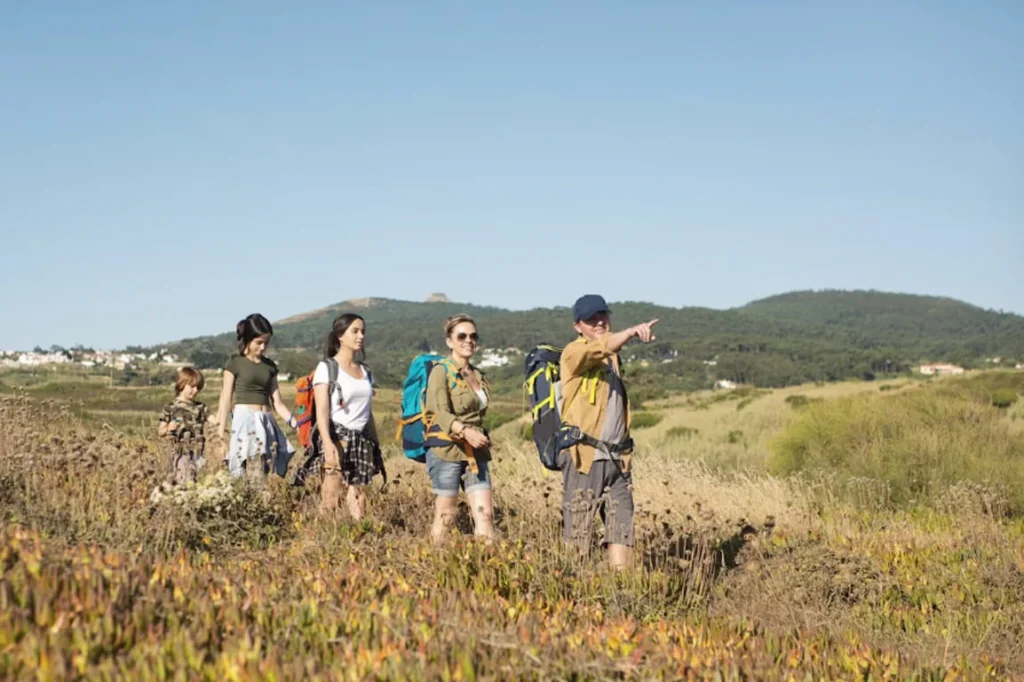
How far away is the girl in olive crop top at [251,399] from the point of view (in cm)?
839

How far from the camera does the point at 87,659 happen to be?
128 inches

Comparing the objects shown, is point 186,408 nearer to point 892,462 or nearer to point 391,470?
point 391,470

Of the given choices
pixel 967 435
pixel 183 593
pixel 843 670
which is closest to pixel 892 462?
pixel 967 435

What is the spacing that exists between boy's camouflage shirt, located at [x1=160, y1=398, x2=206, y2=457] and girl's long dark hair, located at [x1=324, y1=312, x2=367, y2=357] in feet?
4.33

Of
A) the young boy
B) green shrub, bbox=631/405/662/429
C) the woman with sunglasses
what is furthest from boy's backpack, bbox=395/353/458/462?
green shrub, bbox=631/405/662/429

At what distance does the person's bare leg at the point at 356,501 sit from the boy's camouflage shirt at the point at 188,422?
4.44ft

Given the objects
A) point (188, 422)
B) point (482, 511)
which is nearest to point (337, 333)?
point (188, 422)

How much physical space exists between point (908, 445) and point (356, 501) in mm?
9071

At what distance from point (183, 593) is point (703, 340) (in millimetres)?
159039

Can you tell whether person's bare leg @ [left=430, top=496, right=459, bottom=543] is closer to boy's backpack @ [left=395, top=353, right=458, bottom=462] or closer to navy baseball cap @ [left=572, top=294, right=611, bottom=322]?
boy's backpack @ [left=395, top=353, right=458, bottom=462]

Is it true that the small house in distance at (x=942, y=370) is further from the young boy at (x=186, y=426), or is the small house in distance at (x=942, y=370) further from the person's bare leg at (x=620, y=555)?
the person's bare leg at (x=620, y=555)

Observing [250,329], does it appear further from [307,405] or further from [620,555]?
[620,555]

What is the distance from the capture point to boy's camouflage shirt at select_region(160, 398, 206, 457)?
8477mm

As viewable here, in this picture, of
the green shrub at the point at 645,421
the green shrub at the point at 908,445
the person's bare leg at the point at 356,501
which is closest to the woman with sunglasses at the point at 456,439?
the person's bare leg at the point at 356,501
